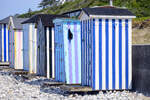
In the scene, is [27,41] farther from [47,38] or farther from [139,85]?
[139,85]

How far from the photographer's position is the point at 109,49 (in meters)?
10.6

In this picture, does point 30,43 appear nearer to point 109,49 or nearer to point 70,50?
A: point 70,50

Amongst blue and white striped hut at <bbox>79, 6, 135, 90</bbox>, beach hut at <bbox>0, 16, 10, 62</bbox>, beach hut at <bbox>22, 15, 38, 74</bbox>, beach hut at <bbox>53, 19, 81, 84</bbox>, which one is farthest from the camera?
beach hut at <bbox>0, 16, 10, 62</bbox>

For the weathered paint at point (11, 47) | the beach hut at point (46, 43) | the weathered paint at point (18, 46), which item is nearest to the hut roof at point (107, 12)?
the beach hut at point (46, 43)

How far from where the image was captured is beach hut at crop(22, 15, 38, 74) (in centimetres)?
1625

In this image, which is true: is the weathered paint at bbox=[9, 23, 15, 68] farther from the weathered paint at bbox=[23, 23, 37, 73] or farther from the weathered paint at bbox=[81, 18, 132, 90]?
the weathered paint at bbox=[81, 18, 132, 90]

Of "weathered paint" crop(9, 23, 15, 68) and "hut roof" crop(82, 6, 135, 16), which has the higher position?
"hut roof" crop(82, 6, 135, 16)

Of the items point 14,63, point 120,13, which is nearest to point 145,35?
point 14,63

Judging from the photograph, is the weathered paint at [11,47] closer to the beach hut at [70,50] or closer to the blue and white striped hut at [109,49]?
the beach hut at [70,50]

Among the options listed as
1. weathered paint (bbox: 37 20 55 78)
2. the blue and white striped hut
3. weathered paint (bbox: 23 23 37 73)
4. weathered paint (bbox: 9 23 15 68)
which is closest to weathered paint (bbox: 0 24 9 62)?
weathered paint (bbox: 9 23 15 68)

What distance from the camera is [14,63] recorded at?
18.8 m

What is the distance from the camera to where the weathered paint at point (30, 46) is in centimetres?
1627

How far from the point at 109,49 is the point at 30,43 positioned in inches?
267

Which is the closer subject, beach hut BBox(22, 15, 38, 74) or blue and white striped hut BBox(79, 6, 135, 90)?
blue and white striped hut BBox(79, 6, 135, 90)
